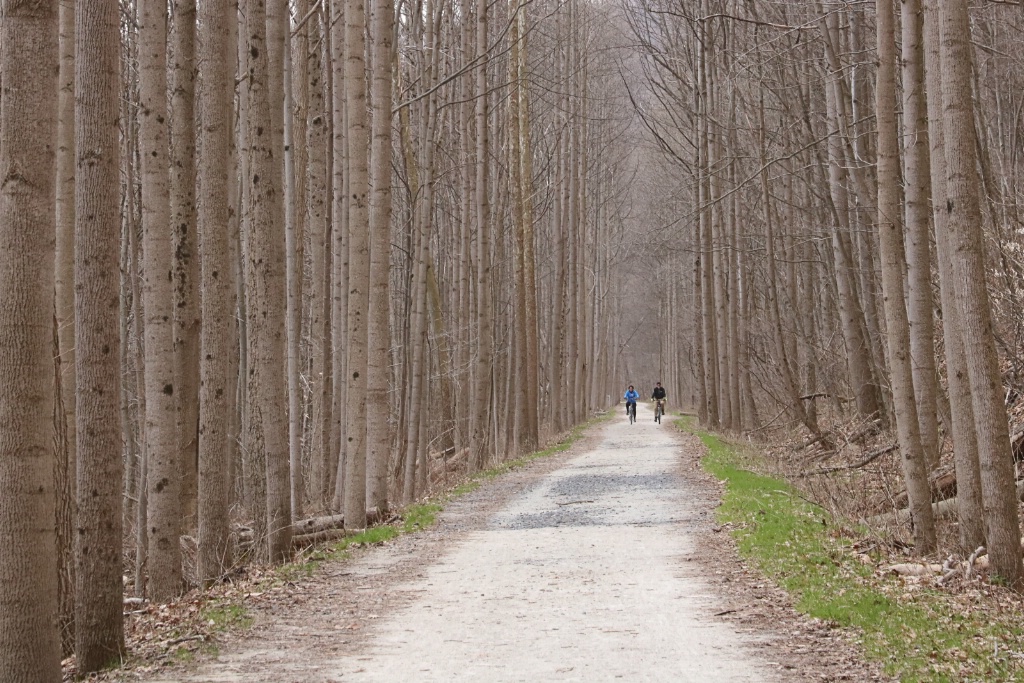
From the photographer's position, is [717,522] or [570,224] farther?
[570,224]

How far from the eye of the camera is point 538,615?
830 cm

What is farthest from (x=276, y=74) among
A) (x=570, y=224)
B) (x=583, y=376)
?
(x=583, y=376)

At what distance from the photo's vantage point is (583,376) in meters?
41.5

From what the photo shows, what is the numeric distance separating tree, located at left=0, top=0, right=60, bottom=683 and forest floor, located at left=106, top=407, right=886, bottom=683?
106 centimetres

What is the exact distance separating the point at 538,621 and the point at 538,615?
23 cm

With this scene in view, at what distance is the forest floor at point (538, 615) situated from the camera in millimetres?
6598

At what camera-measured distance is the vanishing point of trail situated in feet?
21.6

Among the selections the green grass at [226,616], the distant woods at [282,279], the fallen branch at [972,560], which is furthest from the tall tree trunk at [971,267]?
the green grass at [226,616]

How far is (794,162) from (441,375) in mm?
11221

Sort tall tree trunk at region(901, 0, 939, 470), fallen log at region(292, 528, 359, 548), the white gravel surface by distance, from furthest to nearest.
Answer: fallen log at region(292, 528, 359, 548), tall tree trunk at region(901, 0, 939, 470), the white gravel surface

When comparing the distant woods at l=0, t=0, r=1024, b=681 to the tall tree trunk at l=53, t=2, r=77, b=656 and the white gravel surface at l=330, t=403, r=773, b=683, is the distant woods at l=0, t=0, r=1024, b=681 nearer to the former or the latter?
the tall tree trunk at l=53, t=2, r=77, b=656

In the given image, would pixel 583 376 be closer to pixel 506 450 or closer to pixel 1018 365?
pixel 506 450

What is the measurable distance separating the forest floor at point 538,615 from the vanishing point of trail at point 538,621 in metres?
0.02

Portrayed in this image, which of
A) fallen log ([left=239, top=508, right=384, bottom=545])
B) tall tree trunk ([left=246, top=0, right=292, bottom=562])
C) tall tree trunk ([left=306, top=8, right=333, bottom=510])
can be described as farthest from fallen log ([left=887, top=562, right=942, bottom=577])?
tall tree trunk ([left=306, top=8, right=333, bottom=510])
